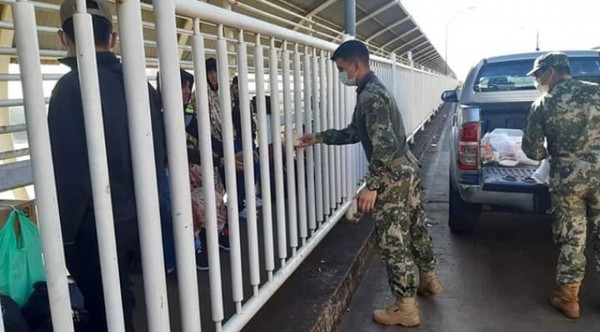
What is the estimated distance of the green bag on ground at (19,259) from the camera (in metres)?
1.99

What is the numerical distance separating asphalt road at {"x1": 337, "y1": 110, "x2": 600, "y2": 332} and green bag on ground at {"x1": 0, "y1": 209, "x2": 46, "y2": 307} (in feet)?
6.58

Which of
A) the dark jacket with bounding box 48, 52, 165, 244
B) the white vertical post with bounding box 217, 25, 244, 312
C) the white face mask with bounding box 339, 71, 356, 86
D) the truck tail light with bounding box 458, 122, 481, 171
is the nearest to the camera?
the dark jacket with bounding box 48, 52, 165, 244

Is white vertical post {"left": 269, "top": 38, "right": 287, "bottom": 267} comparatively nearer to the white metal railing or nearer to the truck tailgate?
the white metal railing

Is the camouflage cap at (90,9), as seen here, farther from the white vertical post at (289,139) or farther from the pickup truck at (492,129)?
the pickup truck at (492,129)

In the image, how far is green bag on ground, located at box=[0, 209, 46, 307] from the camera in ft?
6.53

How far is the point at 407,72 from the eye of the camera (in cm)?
828

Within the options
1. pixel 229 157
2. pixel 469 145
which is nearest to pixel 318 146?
pixel 229 157

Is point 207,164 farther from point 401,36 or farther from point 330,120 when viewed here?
point 401,36

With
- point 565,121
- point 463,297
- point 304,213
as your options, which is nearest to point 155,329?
point 304,213

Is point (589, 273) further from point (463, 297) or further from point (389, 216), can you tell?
point (389, 216)

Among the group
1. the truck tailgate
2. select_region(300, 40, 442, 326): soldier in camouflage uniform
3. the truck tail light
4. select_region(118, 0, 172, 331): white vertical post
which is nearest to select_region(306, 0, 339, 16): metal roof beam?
the truck tail light

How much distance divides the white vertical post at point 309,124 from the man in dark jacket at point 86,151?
145 centimetres

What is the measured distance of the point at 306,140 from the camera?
3.20 metres

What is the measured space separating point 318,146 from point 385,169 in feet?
1.87
